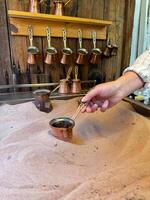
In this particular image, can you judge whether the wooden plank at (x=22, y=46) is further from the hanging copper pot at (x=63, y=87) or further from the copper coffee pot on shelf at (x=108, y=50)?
the copper coffee pot on shelf at (x=108, y=50)

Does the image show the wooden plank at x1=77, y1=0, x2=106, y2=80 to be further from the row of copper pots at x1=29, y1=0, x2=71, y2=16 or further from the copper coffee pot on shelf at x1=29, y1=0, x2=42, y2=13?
the copper coffee pot on shelf at x1=29, y1=0, x2=42, y2=13

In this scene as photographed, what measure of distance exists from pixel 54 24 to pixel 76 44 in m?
0.21

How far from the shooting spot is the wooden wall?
1.17 metres

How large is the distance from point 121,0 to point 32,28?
709mm

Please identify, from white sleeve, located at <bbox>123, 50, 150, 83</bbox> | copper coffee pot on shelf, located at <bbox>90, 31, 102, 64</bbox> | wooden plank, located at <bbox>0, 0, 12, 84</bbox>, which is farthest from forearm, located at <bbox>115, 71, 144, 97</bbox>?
wooden plank, located at <bbox>0, 0, 12, 84</bbox>

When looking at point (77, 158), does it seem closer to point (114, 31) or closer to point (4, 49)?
point (4, 49)

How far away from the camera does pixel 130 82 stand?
2.63ft

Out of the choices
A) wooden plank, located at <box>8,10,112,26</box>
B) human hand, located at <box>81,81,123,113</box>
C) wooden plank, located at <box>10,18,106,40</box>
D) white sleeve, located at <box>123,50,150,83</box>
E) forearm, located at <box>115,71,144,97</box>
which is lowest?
human hand, located at <box>81,81,123,113</box>

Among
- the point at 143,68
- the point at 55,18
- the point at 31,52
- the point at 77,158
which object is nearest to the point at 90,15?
the point at 55,18

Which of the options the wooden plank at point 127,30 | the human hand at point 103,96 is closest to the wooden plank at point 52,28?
the wooden plank at point 127,30

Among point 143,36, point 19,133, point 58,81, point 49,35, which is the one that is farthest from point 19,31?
point 143,36

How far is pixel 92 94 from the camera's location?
0.78 meters

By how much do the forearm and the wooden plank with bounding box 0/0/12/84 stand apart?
706mm

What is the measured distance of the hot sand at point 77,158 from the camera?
1.56 feet
